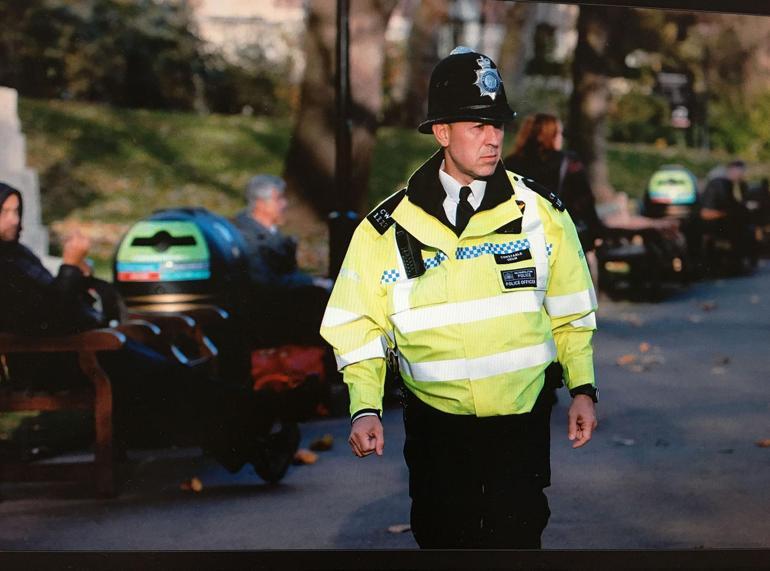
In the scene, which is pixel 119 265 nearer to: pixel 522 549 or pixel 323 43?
pixel 522 549

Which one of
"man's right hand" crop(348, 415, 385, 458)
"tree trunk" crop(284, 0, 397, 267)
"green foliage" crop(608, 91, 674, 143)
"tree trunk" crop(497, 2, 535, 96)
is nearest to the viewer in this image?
"man's right hand" crop(348, 415, 385, 458)

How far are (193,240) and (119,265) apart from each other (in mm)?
416

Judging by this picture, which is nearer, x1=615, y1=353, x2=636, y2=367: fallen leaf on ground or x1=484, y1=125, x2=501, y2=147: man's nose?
x1=484, y1=125, x2=501, y2=147: man's nose

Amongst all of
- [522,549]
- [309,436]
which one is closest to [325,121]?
[309,436]

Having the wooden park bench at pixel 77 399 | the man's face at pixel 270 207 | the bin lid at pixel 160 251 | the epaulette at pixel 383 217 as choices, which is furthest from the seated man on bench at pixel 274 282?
the epaulette at pixel 383 217

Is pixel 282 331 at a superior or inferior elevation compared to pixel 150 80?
inferior

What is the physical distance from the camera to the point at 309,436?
8.05 metres

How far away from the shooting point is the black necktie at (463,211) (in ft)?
13.4

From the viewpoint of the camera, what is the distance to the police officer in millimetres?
4039

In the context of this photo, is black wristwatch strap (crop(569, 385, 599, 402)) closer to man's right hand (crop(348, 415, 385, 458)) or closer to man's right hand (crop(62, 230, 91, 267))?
man's right hand (crop(348, 415, 385, 458))

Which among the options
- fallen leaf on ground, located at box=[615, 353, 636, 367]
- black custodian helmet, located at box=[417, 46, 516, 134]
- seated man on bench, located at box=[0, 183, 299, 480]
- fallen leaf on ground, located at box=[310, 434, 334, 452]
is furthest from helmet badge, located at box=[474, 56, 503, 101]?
fallen leaf on ground, located at box=[615, 353, 636, 367]

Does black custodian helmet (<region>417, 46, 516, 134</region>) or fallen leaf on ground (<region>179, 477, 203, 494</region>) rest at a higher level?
black custodian helmet (<region>417, 46, 516, 134</region>)

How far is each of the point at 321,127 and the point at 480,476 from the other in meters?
10.1

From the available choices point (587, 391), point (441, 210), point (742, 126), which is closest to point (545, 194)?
point (441, 210)
